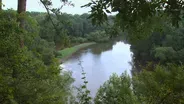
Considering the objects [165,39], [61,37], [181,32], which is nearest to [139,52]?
[165,39]

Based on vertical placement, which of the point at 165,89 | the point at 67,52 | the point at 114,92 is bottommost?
the point at 67,52

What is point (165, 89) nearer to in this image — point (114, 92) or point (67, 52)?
point (114, 92)

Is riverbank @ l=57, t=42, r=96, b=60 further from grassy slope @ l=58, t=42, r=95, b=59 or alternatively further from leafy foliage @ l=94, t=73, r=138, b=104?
leafy foliage @ l=94, t=73, r=138, b=104

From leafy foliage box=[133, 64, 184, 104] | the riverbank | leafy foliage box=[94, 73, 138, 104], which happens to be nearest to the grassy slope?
the riverbank

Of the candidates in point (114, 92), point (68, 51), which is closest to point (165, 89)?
point (114, 92)

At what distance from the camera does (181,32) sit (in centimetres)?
2052

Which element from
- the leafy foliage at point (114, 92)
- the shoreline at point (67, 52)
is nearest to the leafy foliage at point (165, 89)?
the leafy foliage at point (114, 92)

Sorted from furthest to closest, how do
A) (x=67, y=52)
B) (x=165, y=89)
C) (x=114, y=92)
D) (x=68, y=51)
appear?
(x=68, y=51) → (x=67, y=52) → (x=114, y=92) → (x=165, y=89)

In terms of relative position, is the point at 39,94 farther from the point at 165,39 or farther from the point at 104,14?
the point at 165,39

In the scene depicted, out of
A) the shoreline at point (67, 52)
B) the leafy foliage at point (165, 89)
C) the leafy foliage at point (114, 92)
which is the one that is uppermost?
the leafy foliage at point (165, 89)

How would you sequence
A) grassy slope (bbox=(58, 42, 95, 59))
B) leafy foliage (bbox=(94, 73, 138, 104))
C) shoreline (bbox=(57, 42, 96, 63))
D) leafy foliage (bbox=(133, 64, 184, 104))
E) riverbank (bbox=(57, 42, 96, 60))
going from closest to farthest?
leafy foliage (bbox=(133, 64, 184, 104)) < leafy foliage (bbox=(94, 73, 138, 104)) < shoreline (bbox=(57, 42, 96, 63)) < riverbank (bbox=(57, 42, 96, 60)) < grassy slope (bbox=(58, 42, 95, 59))

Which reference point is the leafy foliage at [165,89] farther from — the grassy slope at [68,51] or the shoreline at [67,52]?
the grassy slope at [68,51]

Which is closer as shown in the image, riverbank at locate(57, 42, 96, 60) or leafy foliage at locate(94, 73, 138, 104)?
leafy foliage at locate(94, 73, 138, 104)

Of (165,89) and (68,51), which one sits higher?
(165,89)
